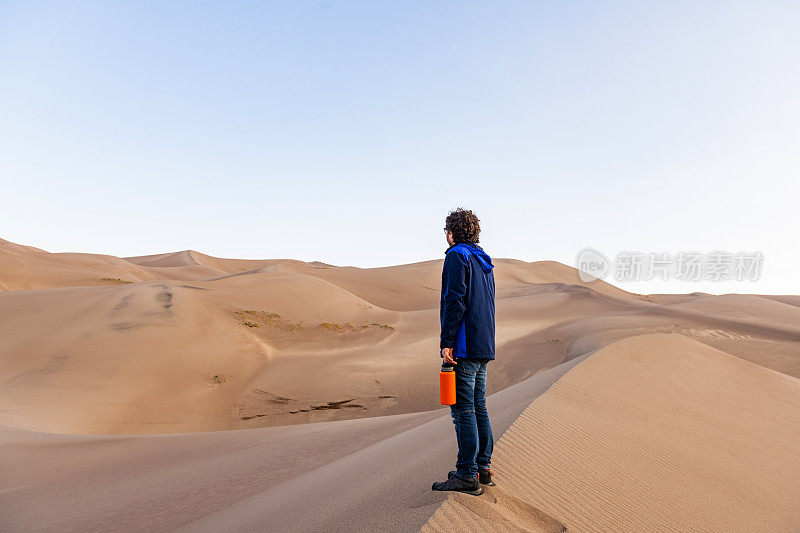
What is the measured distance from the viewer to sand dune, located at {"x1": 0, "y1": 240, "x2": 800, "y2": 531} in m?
4.05

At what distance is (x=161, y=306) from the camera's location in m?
18.7

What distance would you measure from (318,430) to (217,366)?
8.62 meters

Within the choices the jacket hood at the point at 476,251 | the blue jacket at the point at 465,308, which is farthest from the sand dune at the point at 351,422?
the jacket hood at the point at 476,251

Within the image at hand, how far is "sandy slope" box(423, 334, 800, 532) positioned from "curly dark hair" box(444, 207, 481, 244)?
173cm

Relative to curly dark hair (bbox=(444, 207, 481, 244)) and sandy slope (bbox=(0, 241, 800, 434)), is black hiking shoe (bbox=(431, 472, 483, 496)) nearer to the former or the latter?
curly dark hair (bbox=(444, 207, 481, 244))

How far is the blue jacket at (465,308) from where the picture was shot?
336 cm

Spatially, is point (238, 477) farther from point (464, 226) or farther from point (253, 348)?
point (253, 348)

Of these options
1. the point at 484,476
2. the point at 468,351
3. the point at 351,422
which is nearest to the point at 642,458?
the point at 484,476

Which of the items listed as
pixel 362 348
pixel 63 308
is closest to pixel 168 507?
pixel 362 348

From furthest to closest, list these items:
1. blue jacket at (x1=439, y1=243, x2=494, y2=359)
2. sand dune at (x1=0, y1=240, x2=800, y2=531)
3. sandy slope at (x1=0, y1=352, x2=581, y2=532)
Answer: sand dune at (x1=0, y1=240, x2=800, y2=531) < sandy slope at (x1=0, y1=352, x2=581, y2=532) < blue jacket at (x1=439, y1=243, x2=494, y2=359)

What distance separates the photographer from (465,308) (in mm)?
3426

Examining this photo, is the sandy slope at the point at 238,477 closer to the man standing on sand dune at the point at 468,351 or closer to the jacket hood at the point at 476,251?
the man standing on sand dune at the point at 468,351

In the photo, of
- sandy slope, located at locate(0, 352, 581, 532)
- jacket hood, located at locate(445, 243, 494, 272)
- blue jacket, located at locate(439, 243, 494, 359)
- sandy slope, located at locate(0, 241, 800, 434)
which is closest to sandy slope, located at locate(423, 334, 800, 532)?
sandy slope, located at locate(0, 352, 581, 532)

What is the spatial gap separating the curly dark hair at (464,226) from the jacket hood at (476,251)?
0.07m
